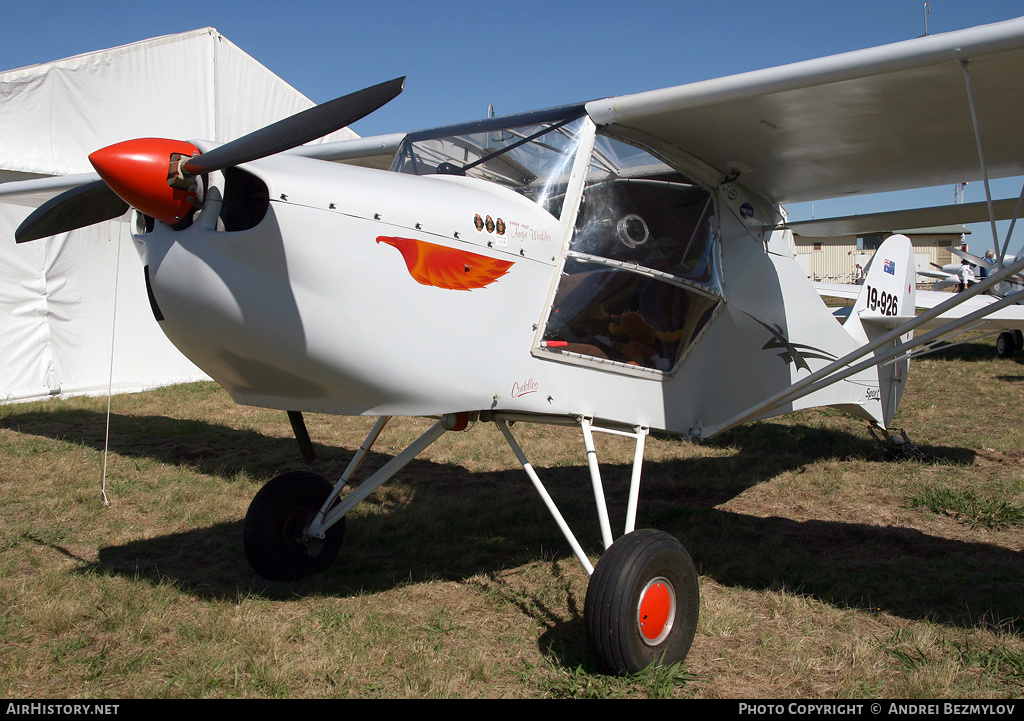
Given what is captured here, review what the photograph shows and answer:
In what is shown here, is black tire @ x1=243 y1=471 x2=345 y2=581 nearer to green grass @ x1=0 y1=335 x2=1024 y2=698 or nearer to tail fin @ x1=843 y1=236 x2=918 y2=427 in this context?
green grass @ x1=0 y1=335 x2=1024 y2=698

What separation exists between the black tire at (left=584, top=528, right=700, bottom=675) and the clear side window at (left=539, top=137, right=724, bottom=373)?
1.06m

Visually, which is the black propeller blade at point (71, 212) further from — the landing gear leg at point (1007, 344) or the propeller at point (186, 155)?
the landing gear leg at point (1007, 344)

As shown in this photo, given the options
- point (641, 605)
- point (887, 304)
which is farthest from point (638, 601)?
point (887, 304)

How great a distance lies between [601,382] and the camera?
12.7 ft

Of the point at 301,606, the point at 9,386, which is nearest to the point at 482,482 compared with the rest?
the point at 301,606

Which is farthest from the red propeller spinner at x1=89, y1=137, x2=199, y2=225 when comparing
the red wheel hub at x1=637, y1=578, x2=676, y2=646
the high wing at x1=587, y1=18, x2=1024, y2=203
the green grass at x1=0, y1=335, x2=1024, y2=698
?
the red wheel hub at x1=637, y1=578, x2=676, y2=646

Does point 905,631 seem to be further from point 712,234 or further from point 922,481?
point 922,481

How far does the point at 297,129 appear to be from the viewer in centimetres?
267

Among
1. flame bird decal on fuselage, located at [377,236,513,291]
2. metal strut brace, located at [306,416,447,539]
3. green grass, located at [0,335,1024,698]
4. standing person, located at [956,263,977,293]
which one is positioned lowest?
green grass, located at [0,335,1024,698]

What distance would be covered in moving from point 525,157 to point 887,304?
17.5ft

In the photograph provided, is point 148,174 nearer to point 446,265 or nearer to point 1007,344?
point 446,265

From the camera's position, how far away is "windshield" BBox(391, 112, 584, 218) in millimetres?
3797

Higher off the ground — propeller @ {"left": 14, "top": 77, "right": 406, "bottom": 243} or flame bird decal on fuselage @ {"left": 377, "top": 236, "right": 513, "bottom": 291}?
propeller @ {"left": 14, "top": 77, "right": 406, "bottom": 243}

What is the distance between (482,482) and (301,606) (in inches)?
Result: 117
